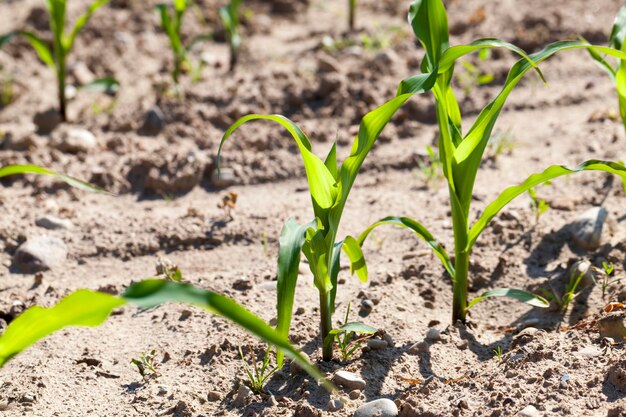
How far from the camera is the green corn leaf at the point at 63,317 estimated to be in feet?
5.69

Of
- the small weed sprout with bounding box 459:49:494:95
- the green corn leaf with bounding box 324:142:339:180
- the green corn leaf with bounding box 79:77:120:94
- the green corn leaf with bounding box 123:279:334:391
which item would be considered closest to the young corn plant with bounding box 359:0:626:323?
the green corn leaf with bounding box 324:142:339:180

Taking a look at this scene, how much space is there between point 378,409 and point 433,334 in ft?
1.44

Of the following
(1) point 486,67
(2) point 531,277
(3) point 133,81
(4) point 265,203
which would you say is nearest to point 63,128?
(3) point 133,81

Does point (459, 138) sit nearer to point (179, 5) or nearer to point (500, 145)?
point (500, 145)

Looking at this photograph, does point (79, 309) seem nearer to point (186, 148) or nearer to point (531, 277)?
point (531, 277)

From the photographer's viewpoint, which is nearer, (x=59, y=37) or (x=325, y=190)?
(x=325, y=190)

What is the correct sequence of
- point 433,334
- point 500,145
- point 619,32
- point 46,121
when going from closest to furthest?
point 433,334 → point 619,32 → point 500,145 → point 46,121

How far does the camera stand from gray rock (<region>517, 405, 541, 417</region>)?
2.15 meters

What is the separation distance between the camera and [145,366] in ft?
8.48

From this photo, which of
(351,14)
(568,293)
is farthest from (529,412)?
(351,14)

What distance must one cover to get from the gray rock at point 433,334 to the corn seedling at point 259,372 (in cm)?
50

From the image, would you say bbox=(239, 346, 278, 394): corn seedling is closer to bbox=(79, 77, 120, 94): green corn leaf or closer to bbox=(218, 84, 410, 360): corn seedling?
bbox=(218, 84, 410, 360): corn seedling

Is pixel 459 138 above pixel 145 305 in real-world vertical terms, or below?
above

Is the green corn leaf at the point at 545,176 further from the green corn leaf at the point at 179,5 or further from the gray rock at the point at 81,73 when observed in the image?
the gray rock at the point at 81,73
